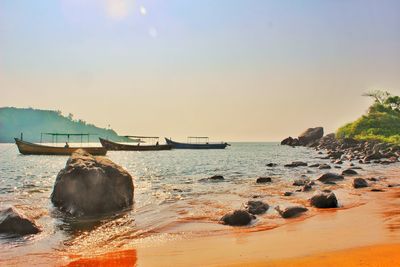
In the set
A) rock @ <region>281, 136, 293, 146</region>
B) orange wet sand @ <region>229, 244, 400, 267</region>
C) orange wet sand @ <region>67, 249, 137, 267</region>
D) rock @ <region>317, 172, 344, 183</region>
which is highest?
rock @ <region>281, 136, 293, 146</region>

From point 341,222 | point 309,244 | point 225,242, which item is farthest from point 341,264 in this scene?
point 341,222

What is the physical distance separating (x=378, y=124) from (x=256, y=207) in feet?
267

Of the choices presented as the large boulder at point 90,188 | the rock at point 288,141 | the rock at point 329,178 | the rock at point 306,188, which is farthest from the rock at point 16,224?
the rock at point 288,141

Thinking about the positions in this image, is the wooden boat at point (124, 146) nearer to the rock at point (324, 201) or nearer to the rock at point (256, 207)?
the rock at point (256, 207)

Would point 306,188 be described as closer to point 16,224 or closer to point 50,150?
point 16,224

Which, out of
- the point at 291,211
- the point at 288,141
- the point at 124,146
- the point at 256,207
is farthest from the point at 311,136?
the point at 291,211

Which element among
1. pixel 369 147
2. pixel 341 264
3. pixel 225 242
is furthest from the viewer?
pixel 369 147

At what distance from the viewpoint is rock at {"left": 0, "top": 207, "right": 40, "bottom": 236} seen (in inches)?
388

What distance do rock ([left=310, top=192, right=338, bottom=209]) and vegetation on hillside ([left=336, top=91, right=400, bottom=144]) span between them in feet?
205

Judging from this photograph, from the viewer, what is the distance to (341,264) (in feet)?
19.9

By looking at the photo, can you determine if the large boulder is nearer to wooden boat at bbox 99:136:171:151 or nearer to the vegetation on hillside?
the vegetation on hillside

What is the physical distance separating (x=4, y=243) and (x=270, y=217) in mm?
7391

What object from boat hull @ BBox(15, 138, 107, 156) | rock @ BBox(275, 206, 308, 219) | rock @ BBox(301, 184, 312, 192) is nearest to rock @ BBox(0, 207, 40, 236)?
rock @ BBox(275, 206, 308, 219)

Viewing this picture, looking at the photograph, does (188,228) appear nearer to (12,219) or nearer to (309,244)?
(309,244)
